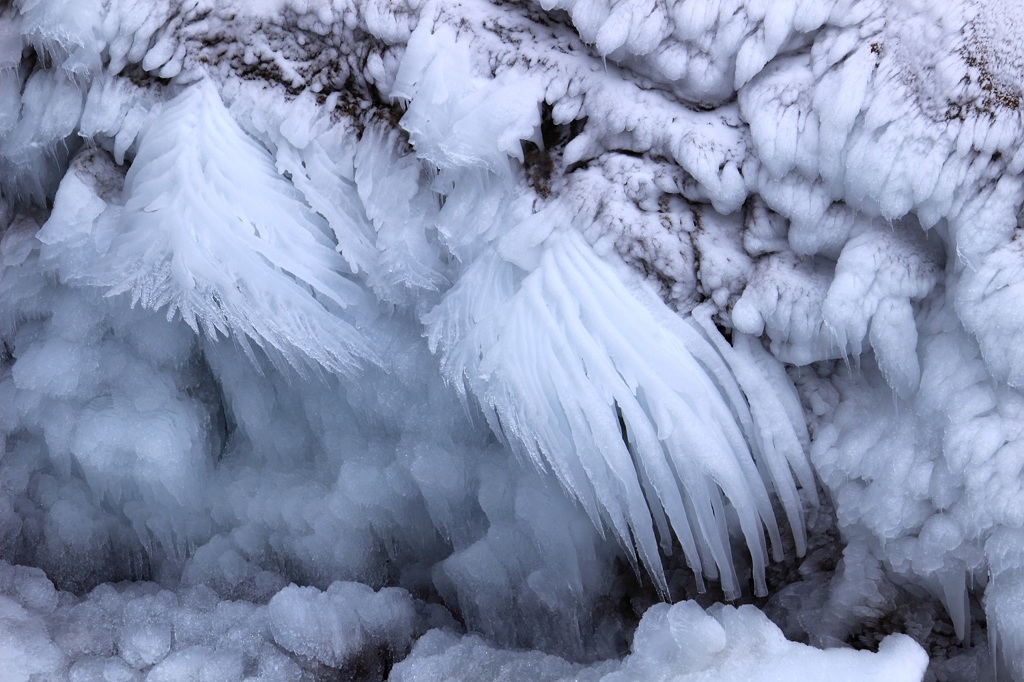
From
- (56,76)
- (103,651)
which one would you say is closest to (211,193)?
(56,76)

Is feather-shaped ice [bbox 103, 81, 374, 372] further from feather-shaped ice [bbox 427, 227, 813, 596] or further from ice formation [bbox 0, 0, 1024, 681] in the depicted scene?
feather-shaped ice [bbox 427, 227, 813, 596]

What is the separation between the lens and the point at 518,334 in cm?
165

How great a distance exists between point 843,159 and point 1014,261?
0.30 m

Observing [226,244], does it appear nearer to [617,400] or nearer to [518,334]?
[518,334]

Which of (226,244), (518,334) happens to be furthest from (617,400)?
(226,244)

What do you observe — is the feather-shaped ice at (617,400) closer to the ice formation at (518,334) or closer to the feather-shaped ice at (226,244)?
the ice formation at (518,334)

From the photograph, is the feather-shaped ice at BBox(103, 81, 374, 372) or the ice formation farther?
the feather-shaped ice at BBox(103, 81, 374, 372)

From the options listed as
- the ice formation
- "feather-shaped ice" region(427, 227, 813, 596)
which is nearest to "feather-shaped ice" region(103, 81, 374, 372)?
the ice formation

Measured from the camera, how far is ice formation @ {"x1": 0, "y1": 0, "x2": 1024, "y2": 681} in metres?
1.52

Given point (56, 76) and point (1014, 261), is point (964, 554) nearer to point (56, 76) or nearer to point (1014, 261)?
point (1014, 261)

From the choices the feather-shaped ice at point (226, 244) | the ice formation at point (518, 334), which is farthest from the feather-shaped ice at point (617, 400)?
the feather-shaped ice at point (226, 244)

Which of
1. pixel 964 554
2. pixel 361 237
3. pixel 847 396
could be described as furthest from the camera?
pixel 361 237

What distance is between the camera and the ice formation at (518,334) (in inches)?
59.7

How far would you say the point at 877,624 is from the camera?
1727 millimetres
